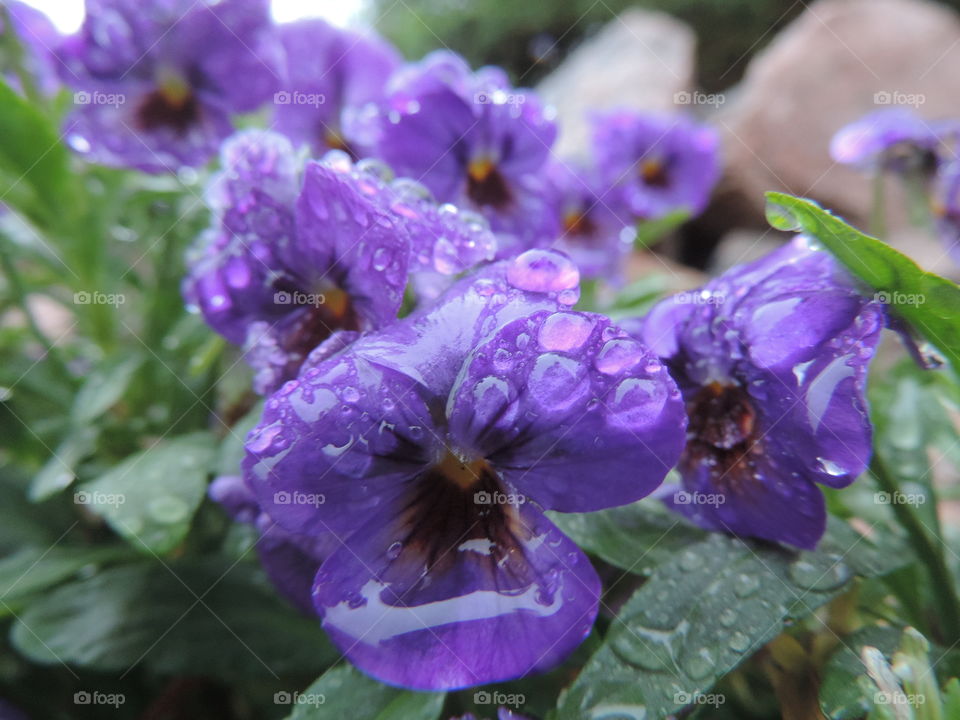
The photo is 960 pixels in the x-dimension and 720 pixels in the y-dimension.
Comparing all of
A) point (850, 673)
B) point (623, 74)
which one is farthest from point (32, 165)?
point (623, 74)

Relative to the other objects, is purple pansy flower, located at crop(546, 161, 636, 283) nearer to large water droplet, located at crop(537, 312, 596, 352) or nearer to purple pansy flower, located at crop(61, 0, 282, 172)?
purple pansy flower, located at crop(61, 0, 282, 172)

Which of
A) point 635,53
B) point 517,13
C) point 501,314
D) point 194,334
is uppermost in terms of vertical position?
point 501,314

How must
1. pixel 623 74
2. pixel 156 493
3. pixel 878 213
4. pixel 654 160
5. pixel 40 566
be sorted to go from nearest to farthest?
pixel 156 493, pixel 40 566, pixel 878 213, pixel 654 160, pixel 623 74

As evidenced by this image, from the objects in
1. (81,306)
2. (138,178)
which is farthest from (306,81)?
(81,306)

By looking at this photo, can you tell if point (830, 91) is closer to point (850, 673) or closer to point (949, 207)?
point (949, 207)

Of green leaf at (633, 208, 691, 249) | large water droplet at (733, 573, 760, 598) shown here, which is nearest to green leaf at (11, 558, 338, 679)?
large water droplet at (733, 573, 760, 598)

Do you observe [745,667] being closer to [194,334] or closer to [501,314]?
[501,314]
